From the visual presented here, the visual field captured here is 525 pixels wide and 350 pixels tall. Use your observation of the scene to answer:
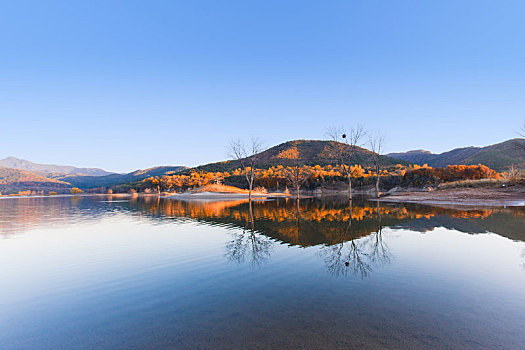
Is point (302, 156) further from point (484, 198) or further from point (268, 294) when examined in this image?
point (268, 294)

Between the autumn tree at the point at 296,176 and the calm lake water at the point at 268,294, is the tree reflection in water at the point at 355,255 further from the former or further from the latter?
the autumn tree at the point at 296,176

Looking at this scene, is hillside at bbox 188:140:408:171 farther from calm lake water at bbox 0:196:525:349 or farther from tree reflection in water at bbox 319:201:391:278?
calm lake water at bbox 0:196:525:349

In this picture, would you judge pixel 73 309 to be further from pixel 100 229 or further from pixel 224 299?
pixel 100 229

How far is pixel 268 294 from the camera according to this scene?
5.52 meters

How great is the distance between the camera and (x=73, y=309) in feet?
16.8

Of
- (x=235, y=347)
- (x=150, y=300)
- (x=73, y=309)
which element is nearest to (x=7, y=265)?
(x=73, y=309)

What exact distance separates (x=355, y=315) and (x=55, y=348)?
184 inches

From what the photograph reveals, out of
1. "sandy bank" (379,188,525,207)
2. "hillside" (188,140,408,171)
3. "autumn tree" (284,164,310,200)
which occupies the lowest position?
"sandy bank" (379,188,525,207)

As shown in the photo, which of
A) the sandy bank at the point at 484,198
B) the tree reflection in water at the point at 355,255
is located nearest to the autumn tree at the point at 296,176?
the sandy bank at the point at 484,198

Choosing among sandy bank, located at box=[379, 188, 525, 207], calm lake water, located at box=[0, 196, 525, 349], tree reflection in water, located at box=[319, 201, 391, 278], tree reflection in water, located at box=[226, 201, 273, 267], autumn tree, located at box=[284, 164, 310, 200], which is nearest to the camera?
calm lake water, located at box=[0, 196, 525, 349]

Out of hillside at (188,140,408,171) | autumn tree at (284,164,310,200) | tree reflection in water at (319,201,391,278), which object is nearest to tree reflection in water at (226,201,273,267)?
tree reflection in water at (319,201,391,278)

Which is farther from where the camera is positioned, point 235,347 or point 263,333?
point 263,333

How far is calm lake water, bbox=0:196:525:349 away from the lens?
12.8 feet

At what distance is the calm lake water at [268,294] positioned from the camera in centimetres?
389
